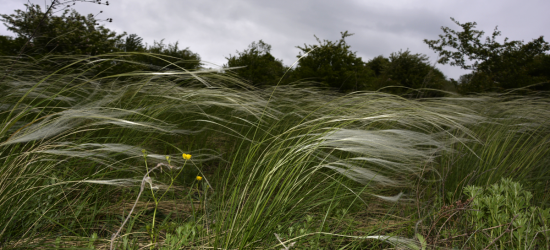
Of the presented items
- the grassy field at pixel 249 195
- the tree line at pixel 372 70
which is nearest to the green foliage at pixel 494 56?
the tree line at pixel 372 70

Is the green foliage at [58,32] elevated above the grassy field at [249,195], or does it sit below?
above

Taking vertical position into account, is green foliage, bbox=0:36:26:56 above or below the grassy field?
above

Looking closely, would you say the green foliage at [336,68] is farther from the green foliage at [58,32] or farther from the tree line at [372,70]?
the green foliage at [58,32]

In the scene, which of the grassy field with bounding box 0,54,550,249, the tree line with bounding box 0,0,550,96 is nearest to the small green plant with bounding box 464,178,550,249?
the grassy field with bounding box 0,54,550,249

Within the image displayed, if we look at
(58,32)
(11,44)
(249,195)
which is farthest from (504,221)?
(11,44)

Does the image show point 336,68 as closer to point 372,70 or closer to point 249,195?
point 372,70

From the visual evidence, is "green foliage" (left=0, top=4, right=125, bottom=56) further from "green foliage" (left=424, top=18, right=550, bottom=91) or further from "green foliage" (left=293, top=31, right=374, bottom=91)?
"green foliage" (left=424, top=18, right=550, bottom=91)

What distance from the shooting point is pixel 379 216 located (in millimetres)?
1938

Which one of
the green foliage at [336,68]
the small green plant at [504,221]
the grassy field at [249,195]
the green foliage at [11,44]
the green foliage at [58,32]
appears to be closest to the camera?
the grassy field at [249,195]

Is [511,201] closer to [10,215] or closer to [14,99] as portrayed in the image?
[10,215]

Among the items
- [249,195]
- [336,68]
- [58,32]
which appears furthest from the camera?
[336,68]

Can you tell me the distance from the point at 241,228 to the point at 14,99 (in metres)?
2.34

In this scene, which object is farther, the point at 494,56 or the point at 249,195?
the point at 494,56

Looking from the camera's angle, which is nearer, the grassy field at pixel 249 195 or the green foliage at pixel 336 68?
the grassy field at pixel 249 195
